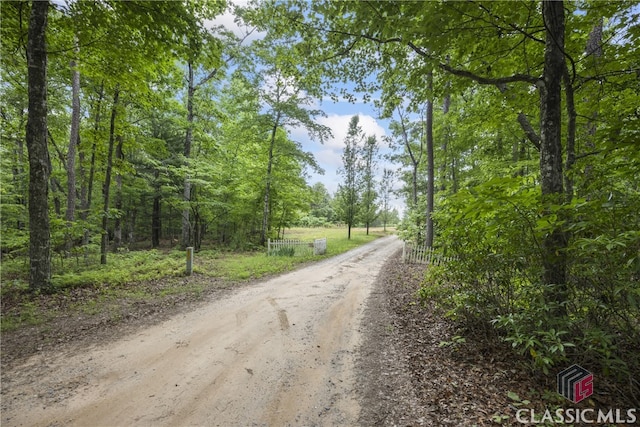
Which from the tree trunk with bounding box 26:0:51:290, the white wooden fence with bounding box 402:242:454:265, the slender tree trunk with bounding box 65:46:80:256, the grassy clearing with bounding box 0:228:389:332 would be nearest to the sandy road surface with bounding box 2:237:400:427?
the grassy clearing with bounding box 0:228:389:332

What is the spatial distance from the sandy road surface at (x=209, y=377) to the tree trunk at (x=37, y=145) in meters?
3.04

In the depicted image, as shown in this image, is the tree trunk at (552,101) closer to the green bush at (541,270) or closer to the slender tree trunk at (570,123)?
the slender tree trunk at (570,123)

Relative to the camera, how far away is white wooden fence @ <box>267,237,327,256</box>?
13.1 m

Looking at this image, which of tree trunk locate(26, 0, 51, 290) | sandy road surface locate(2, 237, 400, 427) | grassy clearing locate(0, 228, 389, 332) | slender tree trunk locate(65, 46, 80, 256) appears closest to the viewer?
sandy road surface locate(2, 237, 400, 427)

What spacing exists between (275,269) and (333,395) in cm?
685

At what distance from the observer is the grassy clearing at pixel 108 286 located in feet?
16.5

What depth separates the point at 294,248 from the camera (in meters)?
13.4

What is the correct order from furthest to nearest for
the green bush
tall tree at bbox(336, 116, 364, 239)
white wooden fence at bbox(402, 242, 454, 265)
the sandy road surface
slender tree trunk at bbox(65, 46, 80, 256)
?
tall tree at bbox(336, 116, 364, 239) → white wooden fence at bbox(402, 242, 454, 265) → slender tree trunk at bbox(65, 46, 80, 256) → the sandy road surface → the green bush

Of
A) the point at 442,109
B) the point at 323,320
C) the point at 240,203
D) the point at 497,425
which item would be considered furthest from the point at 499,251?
the point at 240,203

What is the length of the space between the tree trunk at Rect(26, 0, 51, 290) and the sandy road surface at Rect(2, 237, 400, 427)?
9.99 feet

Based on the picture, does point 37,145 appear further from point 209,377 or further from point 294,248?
point 294,248

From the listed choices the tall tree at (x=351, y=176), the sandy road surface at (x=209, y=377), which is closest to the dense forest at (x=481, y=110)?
the sandy road surface at (x=209, y=377)

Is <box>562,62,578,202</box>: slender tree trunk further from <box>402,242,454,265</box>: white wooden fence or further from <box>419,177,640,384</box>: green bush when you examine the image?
<box>402,242,454,265</box>: white wooden fence

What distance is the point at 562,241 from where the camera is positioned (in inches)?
114
